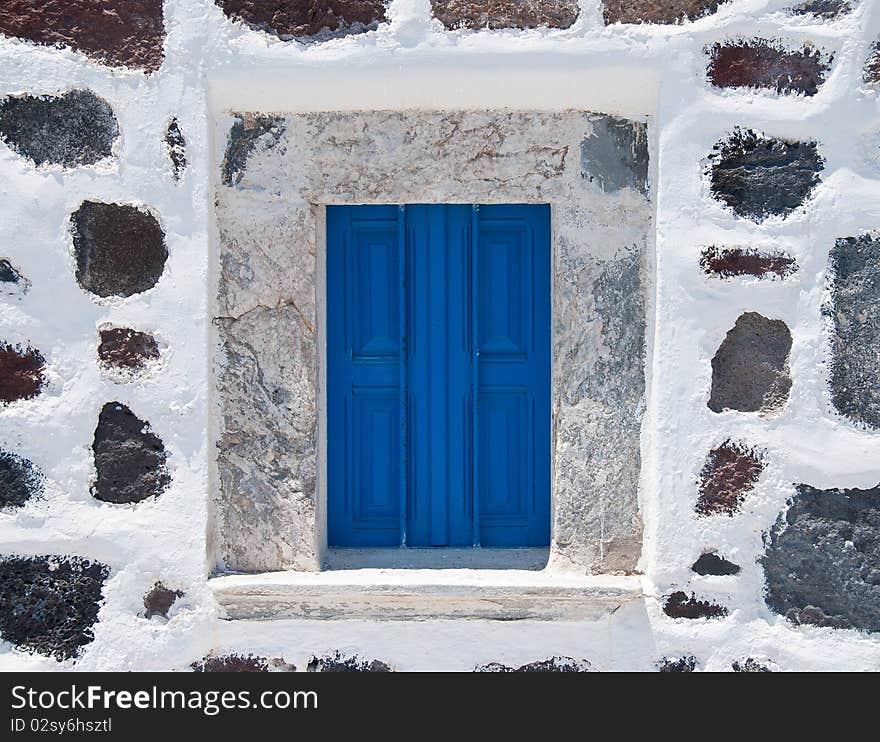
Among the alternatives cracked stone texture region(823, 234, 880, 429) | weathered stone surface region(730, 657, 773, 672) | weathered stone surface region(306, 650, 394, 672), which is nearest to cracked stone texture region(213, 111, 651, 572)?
weathered stone surface region(306, 650, 394, 672)

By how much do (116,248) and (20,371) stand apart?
38 centimetres

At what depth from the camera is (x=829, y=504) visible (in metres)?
2.62

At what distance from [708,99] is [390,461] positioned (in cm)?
122

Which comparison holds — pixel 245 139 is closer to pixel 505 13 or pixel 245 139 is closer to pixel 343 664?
Answer: pixel 505 13

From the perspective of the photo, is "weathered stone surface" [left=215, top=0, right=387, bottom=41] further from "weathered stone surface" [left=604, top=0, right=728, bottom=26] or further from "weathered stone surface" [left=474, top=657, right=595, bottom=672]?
"weathered stone surface" [left=474, top=657, right=595, bottom=672]

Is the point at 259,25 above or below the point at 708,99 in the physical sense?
above

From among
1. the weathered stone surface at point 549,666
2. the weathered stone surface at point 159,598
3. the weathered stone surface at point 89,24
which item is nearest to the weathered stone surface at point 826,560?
the weathered stone surface at point 549,666

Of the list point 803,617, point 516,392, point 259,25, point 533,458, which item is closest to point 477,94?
point 259,25

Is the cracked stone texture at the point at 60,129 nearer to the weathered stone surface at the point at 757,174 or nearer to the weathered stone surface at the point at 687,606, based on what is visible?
the weathered stone surface at the point at 757,174

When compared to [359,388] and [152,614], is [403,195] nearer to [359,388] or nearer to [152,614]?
[359,388]

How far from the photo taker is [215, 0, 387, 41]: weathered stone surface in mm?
2635

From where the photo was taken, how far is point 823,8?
2584mm

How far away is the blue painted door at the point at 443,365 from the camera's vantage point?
112 inches

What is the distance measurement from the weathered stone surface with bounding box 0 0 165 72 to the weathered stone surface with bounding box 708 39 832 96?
1.36 m
